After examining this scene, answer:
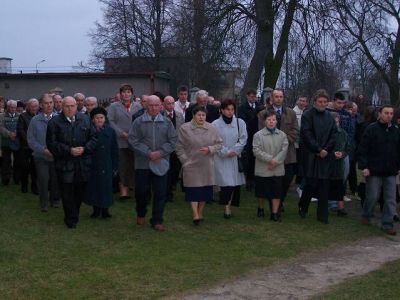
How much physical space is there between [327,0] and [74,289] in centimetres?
1412

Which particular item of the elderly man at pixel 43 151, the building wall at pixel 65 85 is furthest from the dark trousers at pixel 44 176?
the building wall at pixel 65 85

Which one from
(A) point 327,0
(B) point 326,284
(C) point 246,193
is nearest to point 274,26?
(A) point 327,0

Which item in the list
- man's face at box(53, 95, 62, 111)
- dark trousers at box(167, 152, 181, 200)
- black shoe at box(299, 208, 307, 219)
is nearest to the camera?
black shoe at box(299, 208, 307, 219)

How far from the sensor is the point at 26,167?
38.3 ft

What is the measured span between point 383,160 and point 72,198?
4.41m

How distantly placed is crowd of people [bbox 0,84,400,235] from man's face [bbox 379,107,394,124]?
0.01 m

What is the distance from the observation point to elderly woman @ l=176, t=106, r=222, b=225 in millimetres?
9047

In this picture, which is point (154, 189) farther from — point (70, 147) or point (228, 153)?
point (228, 153)

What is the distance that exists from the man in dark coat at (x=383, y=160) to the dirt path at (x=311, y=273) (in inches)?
26.4

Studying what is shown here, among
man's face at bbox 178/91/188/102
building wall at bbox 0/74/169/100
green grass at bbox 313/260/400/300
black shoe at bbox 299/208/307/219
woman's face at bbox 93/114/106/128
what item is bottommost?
green grass at bbox 313/260/400/300

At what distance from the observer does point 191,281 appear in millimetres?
6590

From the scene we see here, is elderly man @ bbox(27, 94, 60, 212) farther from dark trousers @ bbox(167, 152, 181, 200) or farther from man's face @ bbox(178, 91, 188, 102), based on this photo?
man's face @ bbox(178, 91, 188, 102)

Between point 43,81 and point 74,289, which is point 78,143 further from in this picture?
point 43,81

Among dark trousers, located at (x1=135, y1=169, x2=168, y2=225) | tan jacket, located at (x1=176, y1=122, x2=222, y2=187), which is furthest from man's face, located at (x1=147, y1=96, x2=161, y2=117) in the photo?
dark trousers, located at (x1=135, y1=169, x2=168, y2=225)
